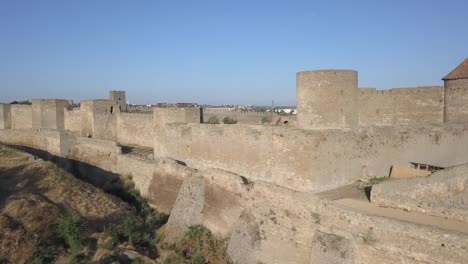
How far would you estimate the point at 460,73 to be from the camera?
1434 cm

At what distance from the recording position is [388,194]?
927 centimetres

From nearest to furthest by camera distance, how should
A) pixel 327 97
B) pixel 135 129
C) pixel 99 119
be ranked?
1. pixel 327 97
2. pixel 135 129
3. pixel 99 119

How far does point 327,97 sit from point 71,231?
7596 mm

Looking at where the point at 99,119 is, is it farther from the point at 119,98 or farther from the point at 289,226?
the point at 289,226

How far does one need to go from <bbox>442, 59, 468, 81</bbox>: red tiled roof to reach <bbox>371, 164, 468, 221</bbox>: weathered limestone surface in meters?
5.05

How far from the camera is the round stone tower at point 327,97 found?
1118cm

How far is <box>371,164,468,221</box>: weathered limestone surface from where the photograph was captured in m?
8.48

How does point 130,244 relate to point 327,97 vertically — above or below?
below

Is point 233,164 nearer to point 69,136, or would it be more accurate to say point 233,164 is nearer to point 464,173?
point 464,173

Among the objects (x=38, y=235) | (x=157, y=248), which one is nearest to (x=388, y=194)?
(x=157, y=248)

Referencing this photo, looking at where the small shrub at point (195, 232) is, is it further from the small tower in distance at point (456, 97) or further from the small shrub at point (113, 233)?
the small tower in distance at point (456, 97)

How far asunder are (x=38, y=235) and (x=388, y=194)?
883cm

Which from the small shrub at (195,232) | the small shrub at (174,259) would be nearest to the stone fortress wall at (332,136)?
the small shrub at (195,232)

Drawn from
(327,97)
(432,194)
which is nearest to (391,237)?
(432,194)
